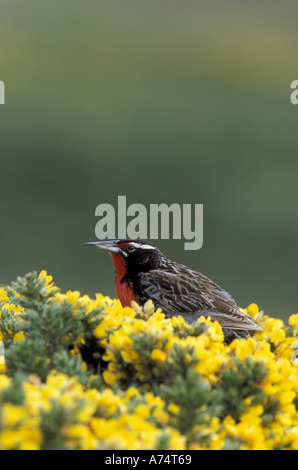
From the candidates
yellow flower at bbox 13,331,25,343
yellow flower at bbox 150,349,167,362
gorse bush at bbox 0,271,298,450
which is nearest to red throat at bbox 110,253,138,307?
gorse bush at bbox 0,271,298,450

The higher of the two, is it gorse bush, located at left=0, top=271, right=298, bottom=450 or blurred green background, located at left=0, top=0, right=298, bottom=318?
blurred green background, located at left=0, top=0, right=298, bottom=318

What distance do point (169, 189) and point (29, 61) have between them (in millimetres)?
8457

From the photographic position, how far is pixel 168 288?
4398 millimetres

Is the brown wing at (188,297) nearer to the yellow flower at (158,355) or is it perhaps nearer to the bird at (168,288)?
the bird at (168,288)

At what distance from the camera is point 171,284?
14.5ft

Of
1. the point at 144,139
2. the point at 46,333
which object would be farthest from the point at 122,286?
the point at 144,139

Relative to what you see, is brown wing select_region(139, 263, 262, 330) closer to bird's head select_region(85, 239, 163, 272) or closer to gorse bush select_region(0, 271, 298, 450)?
bird's head select_region(85, 239, 163, 272)

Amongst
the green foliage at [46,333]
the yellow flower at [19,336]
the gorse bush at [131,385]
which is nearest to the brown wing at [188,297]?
the gorse bush at [131,385]

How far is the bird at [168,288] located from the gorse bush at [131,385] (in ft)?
3.06

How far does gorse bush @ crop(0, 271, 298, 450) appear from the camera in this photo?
6.45 ft

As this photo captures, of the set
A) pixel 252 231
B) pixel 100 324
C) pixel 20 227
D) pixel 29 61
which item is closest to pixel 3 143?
pixel 20 227

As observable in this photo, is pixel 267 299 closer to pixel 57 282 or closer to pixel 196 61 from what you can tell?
pixel 57 282

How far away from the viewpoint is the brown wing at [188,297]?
164 inches

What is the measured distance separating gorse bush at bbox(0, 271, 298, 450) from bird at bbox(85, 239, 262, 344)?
0.93m
